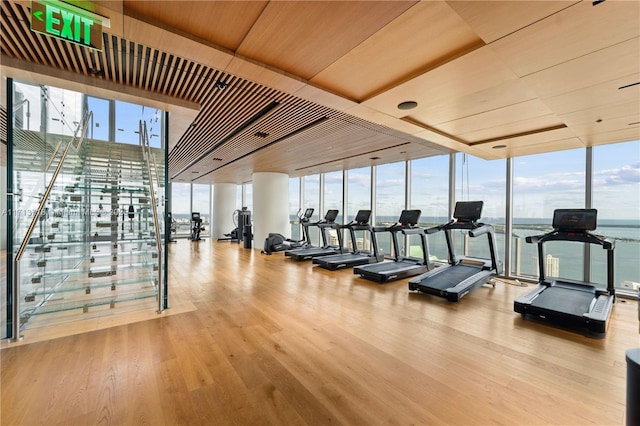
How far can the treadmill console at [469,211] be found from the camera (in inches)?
212

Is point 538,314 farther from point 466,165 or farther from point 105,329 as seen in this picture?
point 105,329

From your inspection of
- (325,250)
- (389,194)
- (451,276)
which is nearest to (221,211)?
(325,250)

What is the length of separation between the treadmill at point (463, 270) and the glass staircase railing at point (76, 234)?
14.1 feet

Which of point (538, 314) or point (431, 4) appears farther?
point (538, 314)

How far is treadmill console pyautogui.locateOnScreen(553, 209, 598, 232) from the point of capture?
4266 millimetres

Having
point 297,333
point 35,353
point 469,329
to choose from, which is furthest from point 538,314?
point 35,353

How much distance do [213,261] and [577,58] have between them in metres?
8.05

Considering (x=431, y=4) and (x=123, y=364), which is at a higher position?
(x=431, y=4)

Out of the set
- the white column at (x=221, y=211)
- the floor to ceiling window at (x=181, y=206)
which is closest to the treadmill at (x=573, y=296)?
the white column at (x=221, y=211)

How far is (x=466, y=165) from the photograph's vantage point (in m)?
6.83

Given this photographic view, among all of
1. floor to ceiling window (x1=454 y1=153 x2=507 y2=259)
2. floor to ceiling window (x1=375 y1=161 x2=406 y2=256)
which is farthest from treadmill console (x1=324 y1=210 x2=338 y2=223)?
floor to ceiling window (x1=454 y1=153 x2=507 y2=259)

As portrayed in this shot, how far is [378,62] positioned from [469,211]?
4.00m

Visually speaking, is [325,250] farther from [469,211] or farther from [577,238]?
[577,238]

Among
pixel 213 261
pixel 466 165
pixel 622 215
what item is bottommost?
pixel 213 261
